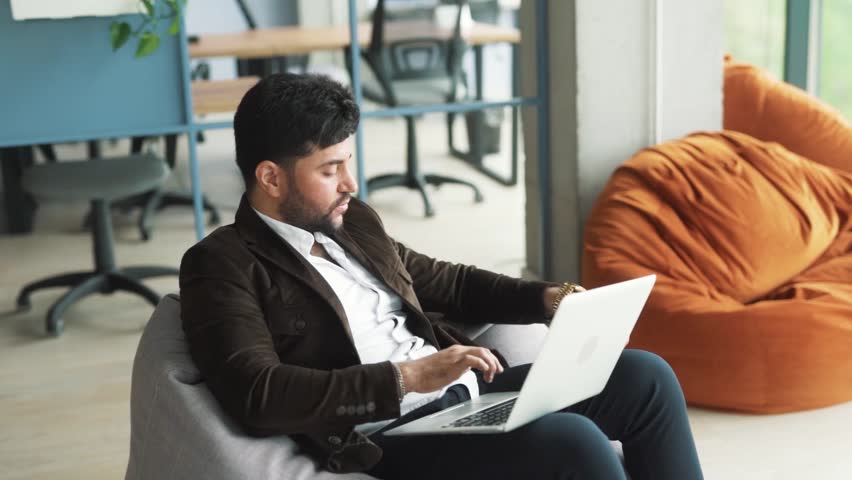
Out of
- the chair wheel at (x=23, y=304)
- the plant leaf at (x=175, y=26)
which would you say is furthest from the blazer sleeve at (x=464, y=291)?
the chair wheel at (x=23, y=304)

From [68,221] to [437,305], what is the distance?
3.68 meters

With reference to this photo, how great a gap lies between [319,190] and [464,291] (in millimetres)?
482

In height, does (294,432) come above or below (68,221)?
above

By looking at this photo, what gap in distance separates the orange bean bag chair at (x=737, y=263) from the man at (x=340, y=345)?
3.25 ft

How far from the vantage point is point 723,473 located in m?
2.84

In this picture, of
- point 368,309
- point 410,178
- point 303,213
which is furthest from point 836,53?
point 303,213

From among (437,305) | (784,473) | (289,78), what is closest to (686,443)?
(437,305)

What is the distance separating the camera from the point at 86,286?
4.18 meters

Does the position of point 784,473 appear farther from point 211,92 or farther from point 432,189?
point 432,189

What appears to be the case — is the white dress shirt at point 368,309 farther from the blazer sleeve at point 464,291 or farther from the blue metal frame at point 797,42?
the blue metal frame at point 797,42

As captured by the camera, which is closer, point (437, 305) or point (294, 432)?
point (294, 432)

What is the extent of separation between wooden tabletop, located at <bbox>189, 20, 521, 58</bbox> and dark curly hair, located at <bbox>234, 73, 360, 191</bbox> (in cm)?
274

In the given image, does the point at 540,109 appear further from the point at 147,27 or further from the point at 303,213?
the point at 303,213

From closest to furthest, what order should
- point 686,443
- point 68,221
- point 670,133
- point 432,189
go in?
point 686,443 < point 670,133 < point 68,221 < point 432,189
